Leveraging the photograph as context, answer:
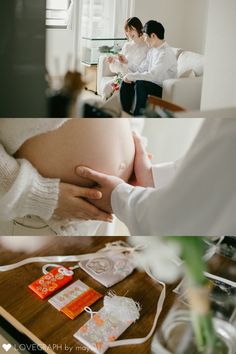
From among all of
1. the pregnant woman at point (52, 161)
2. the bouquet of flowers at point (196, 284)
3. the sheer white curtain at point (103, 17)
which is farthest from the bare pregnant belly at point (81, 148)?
the bouquet of flowers at point (196, 284)

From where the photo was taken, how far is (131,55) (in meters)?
0.71

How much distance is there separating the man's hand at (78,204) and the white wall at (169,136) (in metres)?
0.14

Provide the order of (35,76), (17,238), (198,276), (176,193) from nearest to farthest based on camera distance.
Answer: (35,76)
(176,193)
(198,276)
(17,238)

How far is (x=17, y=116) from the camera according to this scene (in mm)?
720

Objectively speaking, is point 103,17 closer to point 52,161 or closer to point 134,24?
point 134,24

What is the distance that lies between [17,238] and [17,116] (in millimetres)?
466

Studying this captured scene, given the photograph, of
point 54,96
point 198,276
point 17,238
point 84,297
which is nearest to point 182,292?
point 198,276

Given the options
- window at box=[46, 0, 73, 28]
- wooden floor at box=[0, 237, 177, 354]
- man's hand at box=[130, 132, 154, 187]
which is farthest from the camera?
wooden floor at box=[0, 237, 177, 354]

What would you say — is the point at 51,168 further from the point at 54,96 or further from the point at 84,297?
the point at 84,297

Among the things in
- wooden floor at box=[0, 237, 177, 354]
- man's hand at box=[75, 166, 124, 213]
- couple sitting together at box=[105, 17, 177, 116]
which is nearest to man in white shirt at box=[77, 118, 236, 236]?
man's hand at box=[75, 166, 124, 213]

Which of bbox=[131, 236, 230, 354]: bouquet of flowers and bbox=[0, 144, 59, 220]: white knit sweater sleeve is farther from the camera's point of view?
bbox=[131, 236, 230, 354]: bouquet of flowers

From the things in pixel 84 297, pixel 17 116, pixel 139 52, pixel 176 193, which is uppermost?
pixel 139 52

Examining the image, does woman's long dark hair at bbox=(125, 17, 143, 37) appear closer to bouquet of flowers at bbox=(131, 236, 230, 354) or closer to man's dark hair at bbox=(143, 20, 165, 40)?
man's dark hair at bbox=(143, 20, 165, 40)

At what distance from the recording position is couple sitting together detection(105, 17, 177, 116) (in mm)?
695
